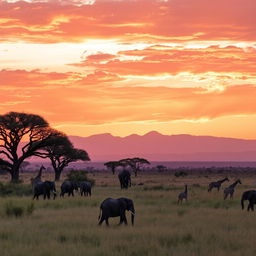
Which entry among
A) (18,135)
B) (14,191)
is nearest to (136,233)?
(14,191)

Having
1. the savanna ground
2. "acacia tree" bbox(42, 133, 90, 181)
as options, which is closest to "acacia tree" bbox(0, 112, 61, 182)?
"acacia tree" bbox(42, 133, 90, 181)

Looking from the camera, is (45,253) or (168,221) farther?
(168,221)

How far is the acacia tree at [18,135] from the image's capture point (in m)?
60.8

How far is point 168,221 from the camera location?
21.4 metres

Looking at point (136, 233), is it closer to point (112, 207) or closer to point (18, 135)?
point (112, 207)

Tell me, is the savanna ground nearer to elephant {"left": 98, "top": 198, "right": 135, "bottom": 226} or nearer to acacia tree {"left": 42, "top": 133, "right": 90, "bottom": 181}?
elephant {"left": 98, "top": 198, "right": 135, "bottom": 226}

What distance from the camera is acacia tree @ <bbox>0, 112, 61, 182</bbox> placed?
60.8 m

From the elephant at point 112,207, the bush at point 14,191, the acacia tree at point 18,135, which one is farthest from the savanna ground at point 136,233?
the acacia tree at point 18,135

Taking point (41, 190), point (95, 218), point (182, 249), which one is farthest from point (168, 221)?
point (41, 190)

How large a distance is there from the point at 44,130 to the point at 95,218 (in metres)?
42.3

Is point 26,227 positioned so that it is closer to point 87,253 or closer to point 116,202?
point 116,202

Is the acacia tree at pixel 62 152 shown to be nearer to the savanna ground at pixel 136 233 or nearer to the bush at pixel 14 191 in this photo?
the bush at pixel 14 191

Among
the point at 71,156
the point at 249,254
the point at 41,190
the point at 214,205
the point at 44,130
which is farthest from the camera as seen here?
the point at 71,156

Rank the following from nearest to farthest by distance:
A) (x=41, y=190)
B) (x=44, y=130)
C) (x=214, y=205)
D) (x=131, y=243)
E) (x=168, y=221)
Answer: (x=131, y=243) → (x=168, y=221) → (x=214, y=205) → (x=41, y=190) → (x=44, y=130)
